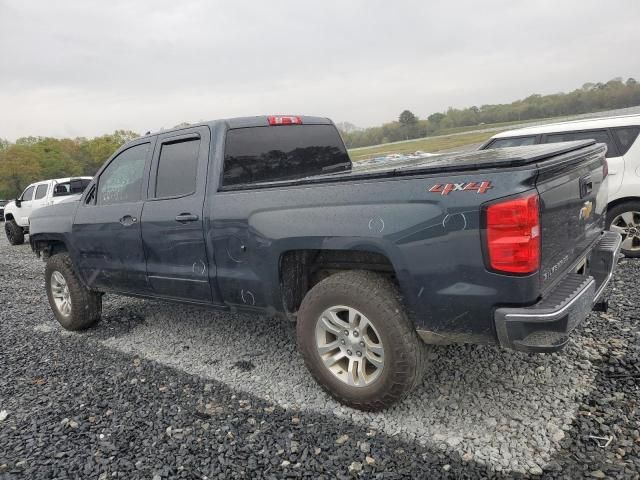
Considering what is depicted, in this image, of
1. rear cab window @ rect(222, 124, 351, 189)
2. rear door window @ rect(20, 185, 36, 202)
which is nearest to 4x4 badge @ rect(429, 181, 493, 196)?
rear cab window @ rect(222, 124, 351, 189)

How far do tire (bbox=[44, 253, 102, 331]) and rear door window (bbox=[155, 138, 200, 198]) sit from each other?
1.66 metres

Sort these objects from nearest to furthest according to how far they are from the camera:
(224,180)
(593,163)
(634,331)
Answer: (593,163) < (224,180) < (634,331)

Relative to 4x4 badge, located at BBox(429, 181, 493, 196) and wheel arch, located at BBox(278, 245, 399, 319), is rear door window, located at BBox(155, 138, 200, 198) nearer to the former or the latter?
wheel arch, located at BBox(278, 245, 399, 319)

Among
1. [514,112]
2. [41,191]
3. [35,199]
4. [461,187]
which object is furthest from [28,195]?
[514,112]

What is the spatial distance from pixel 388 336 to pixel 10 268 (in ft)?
31.5

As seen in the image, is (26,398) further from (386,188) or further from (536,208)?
(536,208)

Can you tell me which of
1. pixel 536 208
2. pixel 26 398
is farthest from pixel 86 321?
pixel 536 208

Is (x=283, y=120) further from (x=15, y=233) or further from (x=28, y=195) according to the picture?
(x=15, y=233)

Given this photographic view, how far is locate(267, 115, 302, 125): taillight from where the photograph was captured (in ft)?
12.9

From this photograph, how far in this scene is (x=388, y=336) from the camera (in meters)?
2.64

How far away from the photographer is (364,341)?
280 cm

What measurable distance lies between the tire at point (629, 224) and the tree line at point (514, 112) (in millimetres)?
17810

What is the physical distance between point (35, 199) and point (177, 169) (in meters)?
12.1

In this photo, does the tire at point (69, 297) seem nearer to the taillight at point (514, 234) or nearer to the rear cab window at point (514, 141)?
the taillight at point (514, 234)
